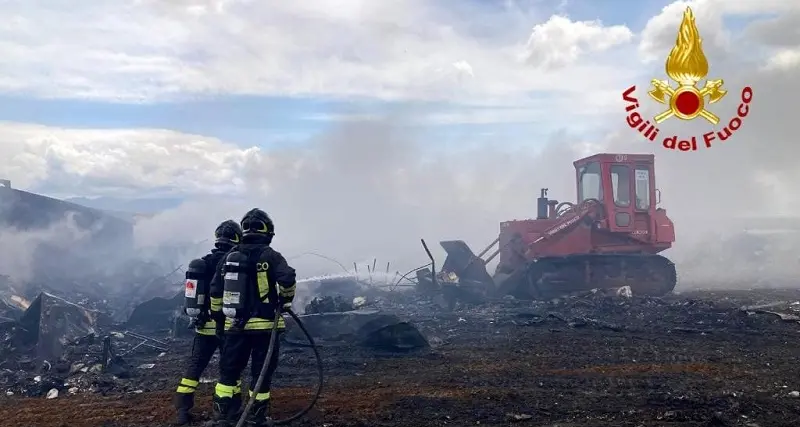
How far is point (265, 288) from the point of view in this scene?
6160 mm

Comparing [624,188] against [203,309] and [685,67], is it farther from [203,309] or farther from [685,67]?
[203,309]

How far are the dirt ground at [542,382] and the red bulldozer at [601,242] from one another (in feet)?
11.5

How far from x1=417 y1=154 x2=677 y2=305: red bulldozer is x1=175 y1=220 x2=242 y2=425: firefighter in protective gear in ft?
28.8

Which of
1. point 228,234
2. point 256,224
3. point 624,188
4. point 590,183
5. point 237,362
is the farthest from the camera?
point 590,183

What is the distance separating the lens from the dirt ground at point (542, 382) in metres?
6.24

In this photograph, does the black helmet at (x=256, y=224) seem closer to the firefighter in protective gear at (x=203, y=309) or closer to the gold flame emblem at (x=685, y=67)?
the firefighter in protective gear at (x=203, y=309)

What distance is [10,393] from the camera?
7840mm

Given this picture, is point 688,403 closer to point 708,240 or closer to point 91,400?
point 91,400

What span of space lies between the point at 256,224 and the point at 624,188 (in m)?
11.4

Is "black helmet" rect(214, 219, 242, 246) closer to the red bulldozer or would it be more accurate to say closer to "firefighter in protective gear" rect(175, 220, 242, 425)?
"firefighter in protective gear" rect(175, 220, 242, 425)

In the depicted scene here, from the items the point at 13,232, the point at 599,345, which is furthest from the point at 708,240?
the point at 13,232

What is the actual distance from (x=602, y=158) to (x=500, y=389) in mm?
9464

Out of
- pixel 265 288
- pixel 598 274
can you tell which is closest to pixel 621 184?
pixel 598 274

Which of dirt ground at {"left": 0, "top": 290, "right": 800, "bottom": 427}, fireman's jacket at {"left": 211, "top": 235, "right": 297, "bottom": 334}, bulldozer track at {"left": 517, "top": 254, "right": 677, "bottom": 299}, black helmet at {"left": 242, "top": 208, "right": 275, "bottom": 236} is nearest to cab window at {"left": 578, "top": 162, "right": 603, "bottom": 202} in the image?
bulldozer track at {"left": 517, "top": 254, "right": 677, "bottom": 299}
